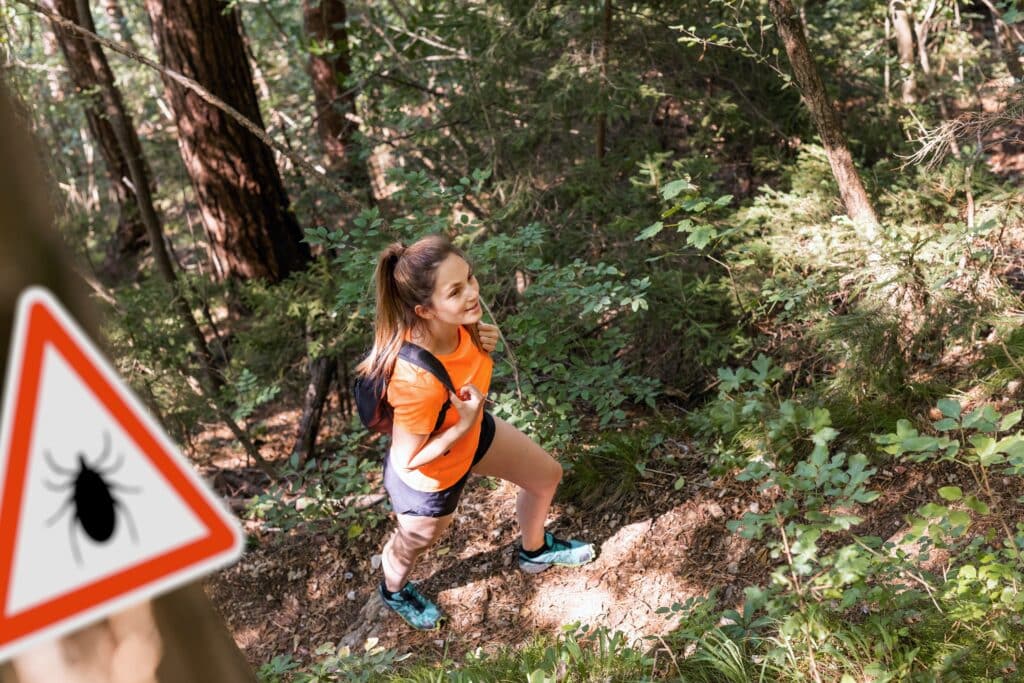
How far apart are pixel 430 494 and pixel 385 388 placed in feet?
2.18

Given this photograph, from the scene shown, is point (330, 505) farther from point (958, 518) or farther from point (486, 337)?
point (958, 518)

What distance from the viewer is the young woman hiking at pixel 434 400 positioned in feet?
11.8

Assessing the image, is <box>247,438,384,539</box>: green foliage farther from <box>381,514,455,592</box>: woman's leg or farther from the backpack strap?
the backpack strap

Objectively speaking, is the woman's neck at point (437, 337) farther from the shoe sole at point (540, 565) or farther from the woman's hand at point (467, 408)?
the shoe sole at point (540, 565)

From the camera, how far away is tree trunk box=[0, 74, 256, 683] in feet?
4.96

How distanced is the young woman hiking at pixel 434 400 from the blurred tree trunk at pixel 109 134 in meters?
4.51

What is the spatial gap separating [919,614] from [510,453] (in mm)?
1887

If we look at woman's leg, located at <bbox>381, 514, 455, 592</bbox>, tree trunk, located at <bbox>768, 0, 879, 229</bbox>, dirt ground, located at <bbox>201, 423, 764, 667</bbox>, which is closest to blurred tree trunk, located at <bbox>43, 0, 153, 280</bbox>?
dirt ground, located at <bbox>201, 423, 764, 667</bbox>

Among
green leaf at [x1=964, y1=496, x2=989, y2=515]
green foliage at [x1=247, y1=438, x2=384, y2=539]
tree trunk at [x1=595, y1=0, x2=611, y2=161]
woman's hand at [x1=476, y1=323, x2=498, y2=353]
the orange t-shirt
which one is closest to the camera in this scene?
green leaf at [x1=964, y1=496, x2=989, y2=515]

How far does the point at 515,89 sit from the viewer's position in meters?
6.76

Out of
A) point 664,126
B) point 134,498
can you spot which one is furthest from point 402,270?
point 664,126

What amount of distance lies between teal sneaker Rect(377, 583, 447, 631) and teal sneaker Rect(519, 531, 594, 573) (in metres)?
0.56

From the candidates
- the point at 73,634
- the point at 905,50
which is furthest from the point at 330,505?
the point at 905,50

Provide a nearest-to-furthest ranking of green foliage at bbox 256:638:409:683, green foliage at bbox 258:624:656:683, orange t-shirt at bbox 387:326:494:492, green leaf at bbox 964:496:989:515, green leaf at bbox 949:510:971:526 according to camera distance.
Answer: green leaf at bbox 949:510:971:526, green leaf at bbox 964:496:989:515, green foliage at bbox 258:624:656:683, orange t-shirt at bbox 387:326:494:492, green foliage at bbox 256:638:409:683
